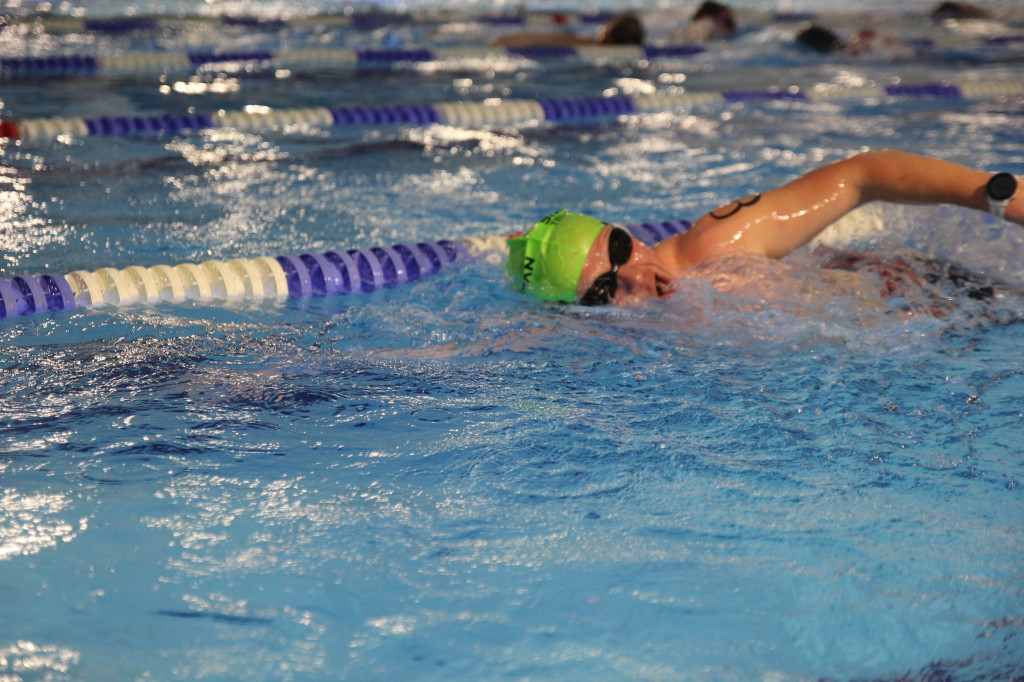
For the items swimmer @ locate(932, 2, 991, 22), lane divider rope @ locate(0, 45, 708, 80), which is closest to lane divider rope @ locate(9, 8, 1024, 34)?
swimmer @ locate(932, 2, 991, 22)

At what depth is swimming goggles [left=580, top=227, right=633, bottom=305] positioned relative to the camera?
295 cm

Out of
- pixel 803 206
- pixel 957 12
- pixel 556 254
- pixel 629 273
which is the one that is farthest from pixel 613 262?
pixel 957 12

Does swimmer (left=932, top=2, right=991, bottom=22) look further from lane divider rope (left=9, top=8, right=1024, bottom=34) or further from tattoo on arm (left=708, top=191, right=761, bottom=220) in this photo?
tattoo on arm (left=708, top=191, right=761, bottom=220)

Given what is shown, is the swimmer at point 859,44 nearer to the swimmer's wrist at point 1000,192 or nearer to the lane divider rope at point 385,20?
the lane divider rope at point 385,20

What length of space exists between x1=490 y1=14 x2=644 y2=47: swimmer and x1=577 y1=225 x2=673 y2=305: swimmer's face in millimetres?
8552

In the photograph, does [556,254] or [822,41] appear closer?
[556,254]

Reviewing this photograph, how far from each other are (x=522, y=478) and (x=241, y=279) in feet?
6.14

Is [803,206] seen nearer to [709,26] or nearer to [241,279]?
[241,279]

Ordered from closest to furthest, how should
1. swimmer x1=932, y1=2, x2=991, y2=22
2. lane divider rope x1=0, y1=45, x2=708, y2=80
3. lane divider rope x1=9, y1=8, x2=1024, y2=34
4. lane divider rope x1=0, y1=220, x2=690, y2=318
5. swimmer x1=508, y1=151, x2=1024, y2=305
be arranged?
1. swimmer x1=508, y1=151, x2=1024, y2=305
2. lane divider rope x1=0, y1=220, x2=690, y2=318
3. lane divider rope x1=0, y1=45, x2=708, y2=80
4. lane divider rope x1=9, y1=8, x2=1024, y2=34
5. swimmer x1=932, y1=2, x2=991, y2=22

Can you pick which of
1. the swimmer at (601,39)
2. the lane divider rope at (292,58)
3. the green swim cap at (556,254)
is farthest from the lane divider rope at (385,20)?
the green swim cap at (556,254)

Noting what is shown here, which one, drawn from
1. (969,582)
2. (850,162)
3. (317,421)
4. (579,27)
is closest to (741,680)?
(969,582)

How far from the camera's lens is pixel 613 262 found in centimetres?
295

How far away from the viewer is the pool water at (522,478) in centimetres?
176

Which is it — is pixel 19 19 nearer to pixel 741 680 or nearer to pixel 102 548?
pixel 102 548
